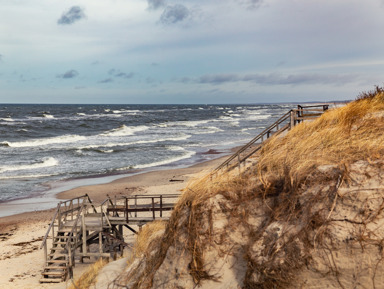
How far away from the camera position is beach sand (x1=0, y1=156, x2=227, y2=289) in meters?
16.4

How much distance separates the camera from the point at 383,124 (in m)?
11.0

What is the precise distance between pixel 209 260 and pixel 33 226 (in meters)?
17.0

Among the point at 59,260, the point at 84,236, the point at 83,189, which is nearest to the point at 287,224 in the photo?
the point at 59,260

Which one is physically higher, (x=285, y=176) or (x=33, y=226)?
(x=285, y=176)

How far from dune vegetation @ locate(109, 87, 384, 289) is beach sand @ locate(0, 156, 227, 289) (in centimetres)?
191

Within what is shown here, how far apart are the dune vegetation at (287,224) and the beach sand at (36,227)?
1.91m

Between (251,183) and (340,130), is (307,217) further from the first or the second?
(340,130)

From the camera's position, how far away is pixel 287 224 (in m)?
8.33

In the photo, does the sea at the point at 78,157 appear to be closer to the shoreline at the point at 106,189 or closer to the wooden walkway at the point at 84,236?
the shoreline at the point at 106,189

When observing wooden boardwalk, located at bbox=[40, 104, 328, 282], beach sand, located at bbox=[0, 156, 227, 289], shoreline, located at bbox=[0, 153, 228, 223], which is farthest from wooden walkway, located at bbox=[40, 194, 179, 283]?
shoreline, located at bbox=[0, 153, 228, 223]

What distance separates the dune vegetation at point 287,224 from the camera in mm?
7641

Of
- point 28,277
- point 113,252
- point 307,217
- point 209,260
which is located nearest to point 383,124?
point 307,217

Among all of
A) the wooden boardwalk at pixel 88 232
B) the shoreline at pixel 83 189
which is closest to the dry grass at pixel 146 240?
the wooden boardwalk at pixel 88 232

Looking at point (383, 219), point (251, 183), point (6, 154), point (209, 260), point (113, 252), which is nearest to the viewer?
point (383, 219)
